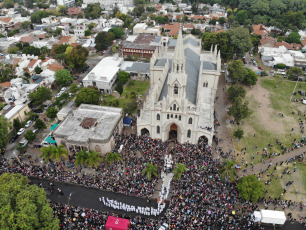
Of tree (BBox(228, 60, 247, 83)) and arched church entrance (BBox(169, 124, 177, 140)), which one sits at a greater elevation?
tree (BBox(228, 60, 247, 83))

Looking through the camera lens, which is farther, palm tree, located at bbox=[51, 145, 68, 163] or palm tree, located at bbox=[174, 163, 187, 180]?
palm tree, located at bbox=[51, 145, 68, 163]

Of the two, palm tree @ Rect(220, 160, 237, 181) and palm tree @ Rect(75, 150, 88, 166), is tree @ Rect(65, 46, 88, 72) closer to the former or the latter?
palm tree @ Rect(75, 150, 88, 166)

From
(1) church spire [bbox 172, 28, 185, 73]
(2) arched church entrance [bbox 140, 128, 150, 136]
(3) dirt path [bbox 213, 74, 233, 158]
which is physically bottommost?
(3) dirt path [bbox 213, 74, 233, 158]

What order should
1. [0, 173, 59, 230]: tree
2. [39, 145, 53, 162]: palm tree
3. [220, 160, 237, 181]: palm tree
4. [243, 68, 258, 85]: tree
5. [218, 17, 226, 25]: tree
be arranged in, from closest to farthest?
1. [0, 173, 59, 230]: tree
2. [220, 160, 237, 181]: palm tree
3. [39, 145, 53, 162]: palm tree
4. [243, 68, 258, 85]: tree
5. [218, 17, 226, 25]: tree

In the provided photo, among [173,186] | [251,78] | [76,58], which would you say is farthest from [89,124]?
[251,78]

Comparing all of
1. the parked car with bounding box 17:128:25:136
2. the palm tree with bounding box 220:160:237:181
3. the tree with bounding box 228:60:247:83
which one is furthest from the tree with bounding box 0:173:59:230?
the tree with bounding box 228:60:247:83

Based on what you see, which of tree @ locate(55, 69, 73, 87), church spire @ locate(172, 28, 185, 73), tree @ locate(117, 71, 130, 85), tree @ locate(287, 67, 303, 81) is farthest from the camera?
tree @ locate(287, 67, 303, 81)

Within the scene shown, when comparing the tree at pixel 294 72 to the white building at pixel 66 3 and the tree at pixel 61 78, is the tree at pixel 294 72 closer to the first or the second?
the tree at pixel 61 78
